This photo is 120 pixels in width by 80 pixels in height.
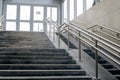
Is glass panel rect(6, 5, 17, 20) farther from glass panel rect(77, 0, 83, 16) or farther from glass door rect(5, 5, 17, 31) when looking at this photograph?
glass panel rect(77, 0, 83, 16)

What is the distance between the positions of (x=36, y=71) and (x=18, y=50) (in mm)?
1674

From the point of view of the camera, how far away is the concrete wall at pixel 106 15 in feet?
21.1

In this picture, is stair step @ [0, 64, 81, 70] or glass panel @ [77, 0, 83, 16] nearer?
stair step @ [0, 64, 81, 70]

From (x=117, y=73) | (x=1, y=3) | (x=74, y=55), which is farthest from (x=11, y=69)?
(x=1, y=3)

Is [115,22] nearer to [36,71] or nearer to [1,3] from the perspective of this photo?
[36,71]

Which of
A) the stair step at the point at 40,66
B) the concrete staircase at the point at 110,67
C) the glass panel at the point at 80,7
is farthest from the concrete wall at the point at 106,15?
the glass panel at the point at 80,7

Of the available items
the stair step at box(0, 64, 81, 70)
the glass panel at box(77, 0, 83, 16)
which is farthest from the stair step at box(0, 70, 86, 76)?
the glass panel at box(77, 0, 83, 16)

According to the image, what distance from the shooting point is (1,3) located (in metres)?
17.7

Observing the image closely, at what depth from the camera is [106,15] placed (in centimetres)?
725

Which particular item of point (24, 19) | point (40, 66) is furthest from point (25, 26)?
point (40, 66)

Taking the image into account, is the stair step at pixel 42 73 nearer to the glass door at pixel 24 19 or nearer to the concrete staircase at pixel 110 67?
the concrete staircase at pixel 110 67

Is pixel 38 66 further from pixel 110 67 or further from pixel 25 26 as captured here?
pixel 25 26

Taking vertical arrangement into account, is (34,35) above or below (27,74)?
above

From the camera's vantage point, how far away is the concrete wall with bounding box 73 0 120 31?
644 cm
